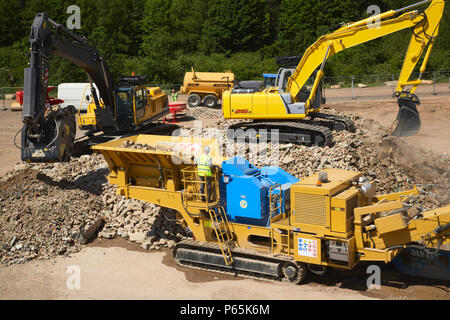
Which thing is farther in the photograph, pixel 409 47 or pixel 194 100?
pixel 194 100

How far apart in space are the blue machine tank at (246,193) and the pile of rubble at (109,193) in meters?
2.08

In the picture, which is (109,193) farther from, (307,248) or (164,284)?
(307,248)

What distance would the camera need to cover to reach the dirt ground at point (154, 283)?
30.0 ft

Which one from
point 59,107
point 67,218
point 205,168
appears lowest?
point 67,218

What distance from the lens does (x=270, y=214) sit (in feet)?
32.5

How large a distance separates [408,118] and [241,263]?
27.0 ft

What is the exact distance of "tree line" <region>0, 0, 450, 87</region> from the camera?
153ft

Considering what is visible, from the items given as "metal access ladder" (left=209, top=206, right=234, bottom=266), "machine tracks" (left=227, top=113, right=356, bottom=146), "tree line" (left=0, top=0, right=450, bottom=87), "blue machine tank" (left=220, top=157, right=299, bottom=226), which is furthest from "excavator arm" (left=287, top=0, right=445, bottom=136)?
"tree line" (left=0, top=0, right=450, bottom=87)

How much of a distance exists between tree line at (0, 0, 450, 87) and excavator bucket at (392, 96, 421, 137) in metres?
29.6

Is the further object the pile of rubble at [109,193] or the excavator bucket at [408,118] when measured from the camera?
the excavator bucket at [408,118]

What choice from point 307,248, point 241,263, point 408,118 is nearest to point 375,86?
point 408,118

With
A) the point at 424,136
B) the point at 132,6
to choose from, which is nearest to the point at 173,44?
the point at 132,6

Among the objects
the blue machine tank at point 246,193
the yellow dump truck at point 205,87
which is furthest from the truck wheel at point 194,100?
the blue machine tank at point 246,193

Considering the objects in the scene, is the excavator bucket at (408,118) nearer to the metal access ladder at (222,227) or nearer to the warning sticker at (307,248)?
the metal access ladder at (222,227)
